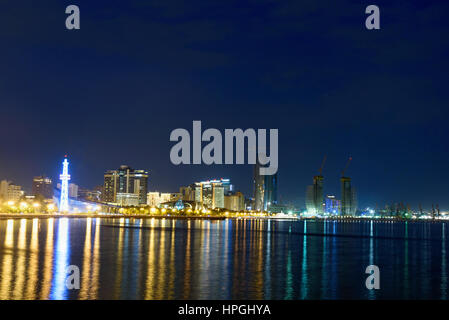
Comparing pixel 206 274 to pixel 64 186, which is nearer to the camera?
pixel 206 274

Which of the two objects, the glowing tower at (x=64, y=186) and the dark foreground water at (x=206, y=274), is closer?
the dark foreground water at (x=206, y=274)

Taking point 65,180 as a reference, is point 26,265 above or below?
below

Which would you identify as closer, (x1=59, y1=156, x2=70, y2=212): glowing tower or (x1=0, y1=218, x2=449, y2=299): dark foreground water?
(x1=0, y1=218, x2=449, y2=299): dark foreground water

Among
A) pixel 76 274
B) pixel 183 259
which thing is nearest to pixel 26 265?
pixel 76 274
